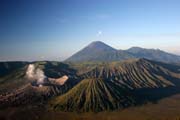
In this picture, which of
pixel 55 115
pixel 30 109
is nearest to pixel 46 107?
pixel 30 109

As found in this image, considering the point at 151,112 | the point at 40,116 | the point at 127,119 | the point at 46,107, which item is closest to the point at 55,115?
the point at 40,116

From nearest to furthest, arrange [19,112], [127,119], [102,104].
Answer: [127,119] → [19,112] → [102,104]

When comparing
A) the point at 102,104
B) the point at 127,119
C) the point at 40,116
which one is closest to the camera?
the point at 127,119

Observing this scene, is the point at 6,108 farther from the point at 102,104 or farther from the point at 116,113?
the point at 116,113

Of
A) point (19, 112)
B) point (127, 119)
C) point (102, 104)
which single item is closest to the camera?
point (127, 119)

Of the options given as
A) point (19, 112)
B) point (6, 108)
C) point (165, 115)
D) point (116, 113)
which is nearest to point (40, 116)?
point (19, 112)

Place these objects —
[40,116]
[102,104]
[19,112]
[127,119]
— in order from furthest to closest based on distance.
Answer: [102,104], [19,112], [40,116], [127,119]

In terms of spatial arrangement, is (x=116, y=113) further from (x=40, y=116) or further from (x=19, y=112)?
(x=19, y=112)

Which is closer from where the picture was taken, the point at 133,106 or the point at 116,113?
the point at 116,113

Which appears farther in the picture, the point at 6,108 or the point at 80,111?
the point at 6,108
